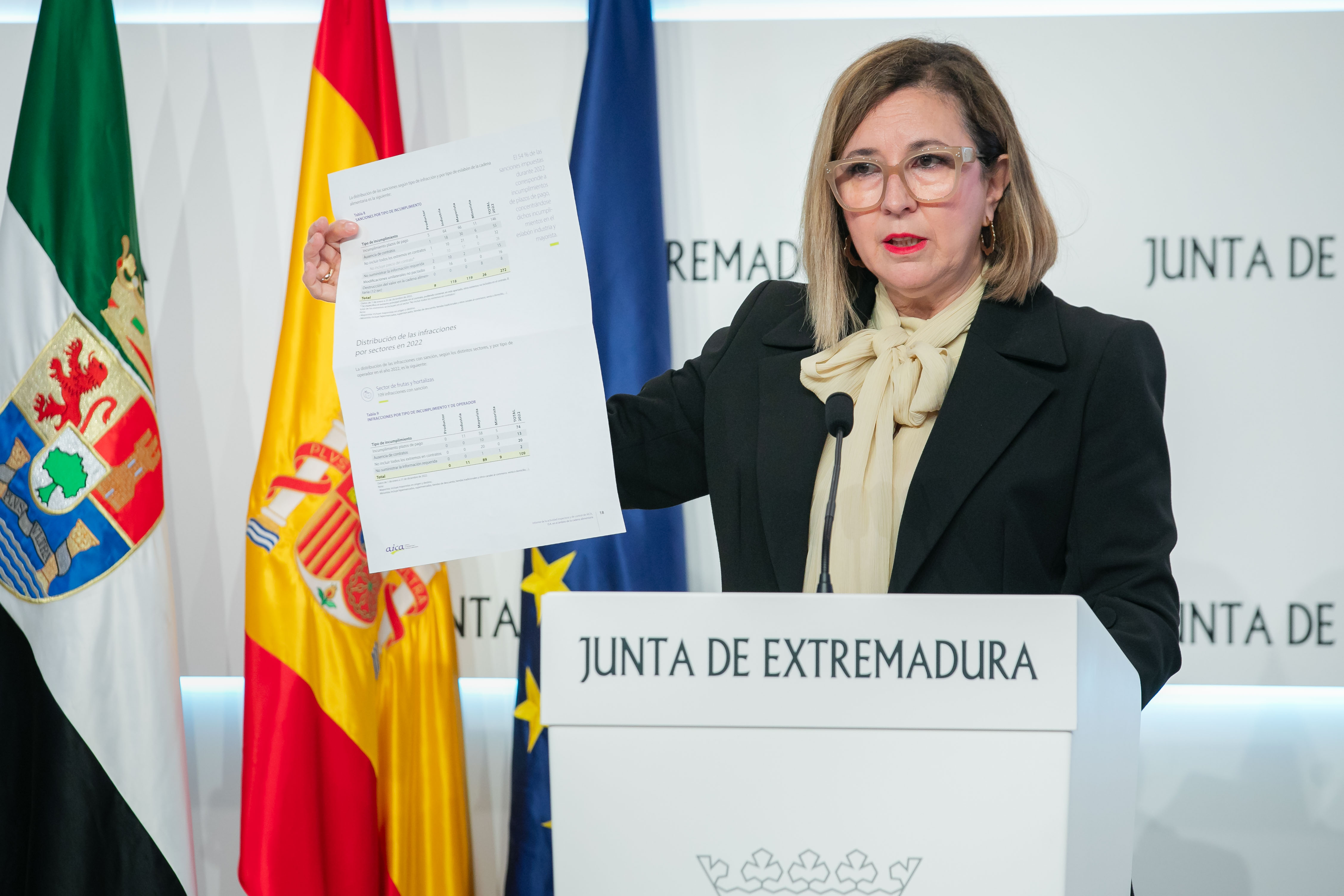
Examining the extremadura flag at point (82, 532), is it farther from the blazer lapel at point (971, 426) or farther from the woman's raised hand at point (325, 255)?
the blazer lapel at point (971, 426)

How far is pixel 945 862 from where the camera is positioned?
813mm

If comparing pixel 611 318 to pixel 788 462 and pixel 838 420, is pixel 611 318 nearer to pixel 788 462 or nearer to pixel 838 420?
pixel 788 462

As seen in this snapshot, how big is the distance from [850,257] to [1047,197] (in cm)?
116

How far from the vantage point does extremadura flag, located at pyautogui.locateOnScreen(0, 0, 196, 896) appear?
225cm

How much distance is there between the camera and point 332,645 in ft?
7.68

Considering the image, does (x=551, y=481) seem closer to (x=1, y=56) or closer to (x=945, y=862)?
(x=945, y=862)

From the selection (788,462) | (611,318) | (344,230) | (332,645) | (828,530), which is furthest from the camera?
(611,318)

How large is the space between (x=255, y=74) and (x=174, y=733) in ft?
5.06

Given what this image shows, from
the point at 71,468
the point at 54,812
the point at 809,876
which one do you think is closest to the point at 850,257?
the point at 809,876

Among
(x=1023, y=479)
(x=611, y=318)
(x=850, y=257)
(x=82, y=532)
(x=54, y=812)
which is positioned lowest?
(x=54, y=812)

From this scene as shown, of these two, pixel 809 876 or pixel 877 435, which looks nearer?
pixel 809 876

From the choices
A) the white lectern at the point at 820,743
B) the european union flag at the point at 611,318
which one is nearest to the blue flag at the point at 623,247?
the european union flag at the point at 611,318

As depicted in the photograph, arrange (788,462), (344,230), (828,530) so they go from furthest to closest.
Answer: (788,462), (344,230), (828,530)

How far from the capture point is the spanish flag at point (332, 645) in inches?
91.4
